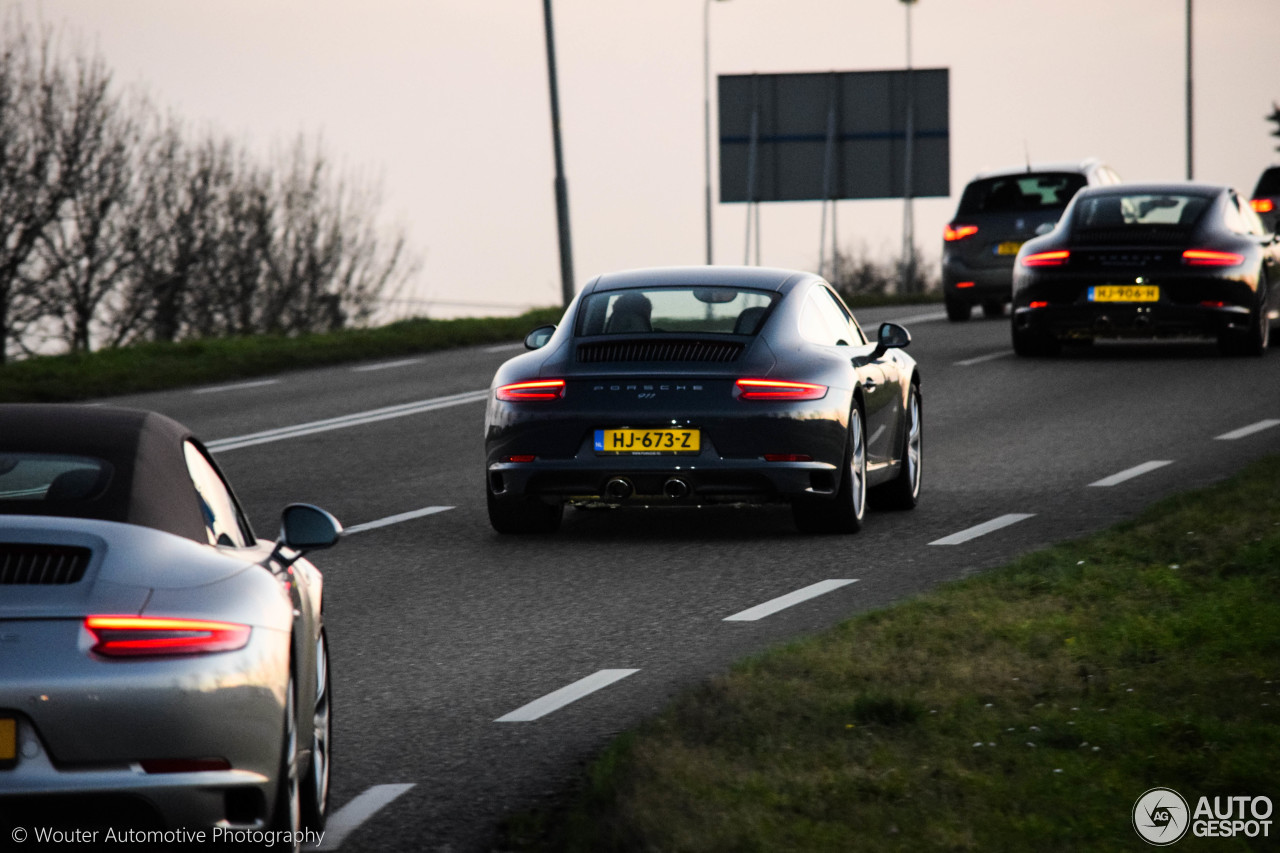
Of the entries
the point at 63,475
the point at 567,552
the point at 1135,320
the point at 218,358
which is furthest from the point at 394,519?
the point at 218,358

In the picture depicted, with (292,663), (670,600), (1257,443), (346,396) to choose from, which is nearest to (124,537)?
(292,663)

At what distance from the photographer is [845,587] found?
10.0 m

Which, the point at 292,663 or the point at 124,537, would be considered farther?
the point at 292,663

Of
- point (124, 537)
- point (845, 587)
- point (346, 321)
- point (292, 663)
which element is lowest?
point (346, 321)

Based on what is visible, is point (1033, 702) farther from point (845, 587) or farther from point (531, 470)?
point (531, 470)

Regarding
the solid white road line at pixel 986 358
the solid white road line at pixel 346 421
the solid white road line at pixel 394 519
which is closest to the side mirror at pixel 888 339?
the solid white road line at pixel 394 519

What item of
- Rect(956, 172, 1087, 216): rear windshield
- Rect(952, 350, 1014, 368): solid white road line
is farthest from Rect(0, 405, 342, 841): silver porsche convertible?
Rect(956, 172, 1087, 216): rear windshield

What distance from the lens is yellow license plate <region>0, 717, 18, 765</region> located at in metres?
4.50

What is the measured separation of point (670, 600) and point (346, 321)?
50.5m

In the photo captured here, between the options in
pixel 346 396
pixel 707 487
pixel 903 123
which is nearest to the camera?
pixel 707 487

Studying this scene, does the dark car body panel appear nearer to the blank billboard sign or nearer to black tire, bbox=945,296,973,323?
black tire, bbox=945,296,973,323

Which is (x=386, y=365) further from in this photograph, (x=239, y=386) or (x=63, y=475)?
(x=63, y=475)

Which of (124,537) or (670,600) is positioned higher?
(124,537)

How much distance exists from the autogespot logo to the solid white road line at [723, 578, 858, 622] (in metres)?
3.55
